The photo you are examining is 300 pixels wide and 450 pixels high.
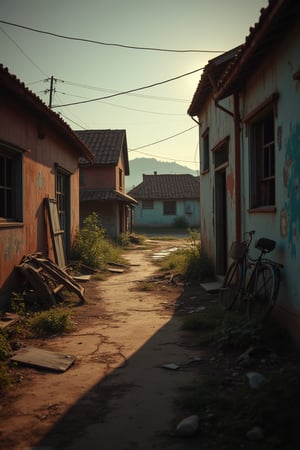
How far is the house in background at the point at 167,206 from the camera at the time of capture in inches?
1543

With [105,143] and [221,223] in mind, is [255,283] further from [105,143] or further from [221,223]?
[105,143]

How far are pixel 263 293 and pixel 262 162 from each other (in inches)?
78.6

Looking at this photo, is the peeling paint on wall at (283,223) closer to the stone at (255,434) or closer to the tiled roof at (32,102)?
the stone at (255,434)

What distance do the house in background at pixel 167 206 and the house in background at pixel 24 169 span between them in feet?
94.2

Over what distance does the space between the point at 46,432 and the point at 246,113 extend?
Answer: 5.32 metres

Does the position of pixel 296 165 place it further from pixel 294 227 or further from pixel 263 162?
pixel 263 162

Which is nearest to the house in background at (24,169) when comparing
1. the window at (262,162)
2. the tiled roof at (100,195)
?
the window at (262,162)

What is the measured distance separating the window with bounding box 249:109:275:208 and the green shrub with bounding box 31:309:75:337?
3.28 m

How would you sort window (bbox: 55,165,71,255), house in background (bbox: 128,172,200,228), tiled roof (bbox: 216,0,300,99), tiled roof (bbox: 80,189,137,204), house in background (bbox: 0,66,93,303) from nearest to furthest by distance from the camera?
tiled roof (bbox: 216,0,300,99) → house in background (bbox: 0,66,93,303) → window (bbox: 55,165,71,255) → tiled roof (bbox: 80,189,137,204) → house in background (bbox: 128,172,200,228)

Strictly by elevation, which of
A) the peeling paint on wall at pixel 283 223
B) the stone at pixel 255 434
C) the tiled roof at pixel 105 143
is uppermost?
the tiled roof at pixel 105 143

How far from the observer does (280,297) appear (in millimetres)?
→ 5180

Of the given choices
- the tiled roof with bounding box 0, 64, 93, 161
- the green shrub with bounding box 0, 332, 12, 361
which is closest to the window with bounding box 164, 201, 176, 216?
the tiled roof with bounding box 0, 64, 93, 161

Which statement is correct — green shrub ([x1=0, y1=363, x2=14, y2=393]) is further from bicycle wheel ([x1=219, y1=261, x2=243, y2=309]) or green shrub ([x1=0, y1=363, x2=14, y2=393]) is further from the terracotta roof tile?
the terracotta roof tile

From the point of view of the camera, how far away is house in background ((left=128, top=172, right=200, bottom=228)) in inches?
1543
